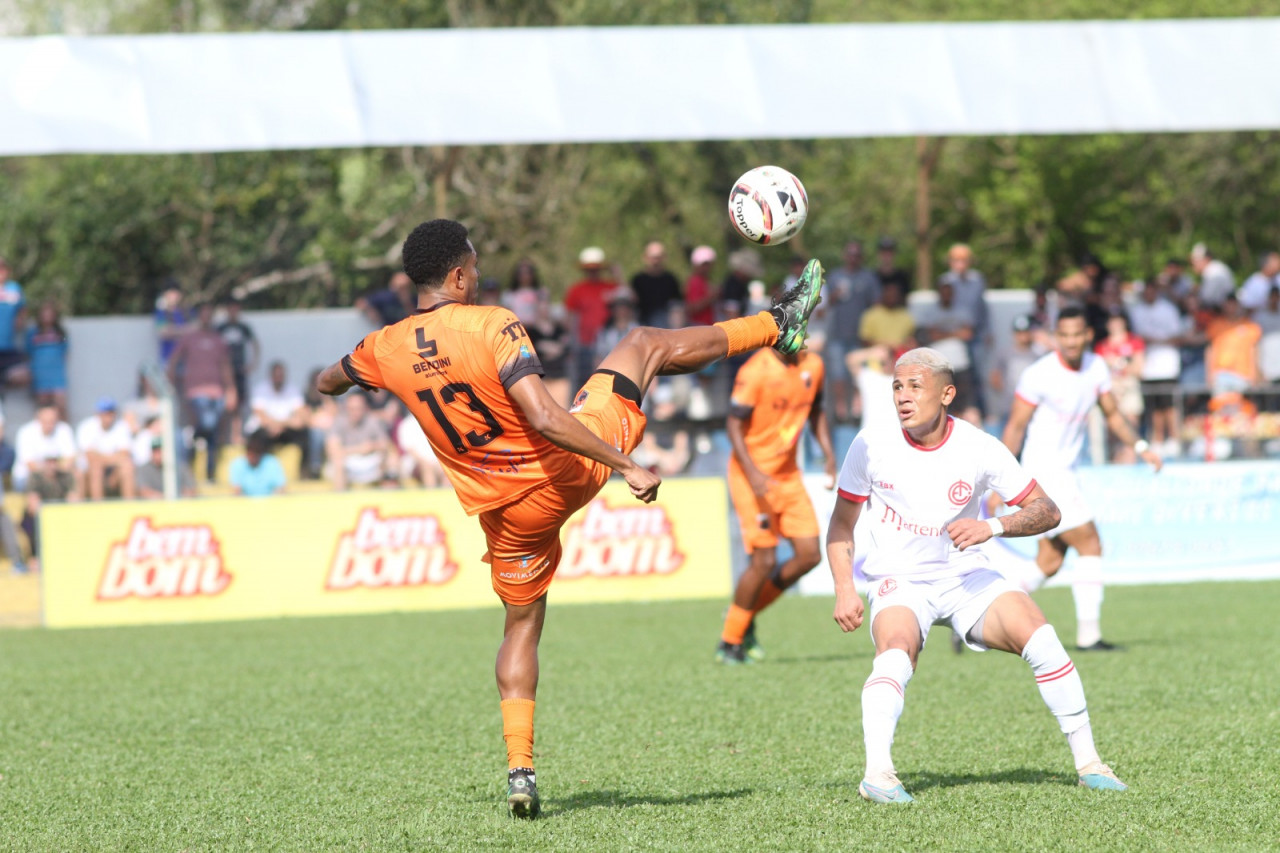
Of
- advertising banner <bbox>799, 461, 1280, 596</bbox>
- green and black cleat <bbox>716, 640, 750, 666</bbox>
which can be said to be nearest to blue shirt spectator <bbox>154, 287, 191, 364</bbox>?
advertising banner <bbox>799, 461, 1280, 596</bbox>

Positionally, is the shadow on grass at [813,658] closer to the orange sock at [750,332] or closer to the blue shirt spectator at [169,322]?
the orange sock at [750,332]

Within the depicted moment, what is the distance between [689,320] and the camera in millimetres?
17328

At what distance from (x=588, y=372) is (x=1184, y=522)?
679 cm

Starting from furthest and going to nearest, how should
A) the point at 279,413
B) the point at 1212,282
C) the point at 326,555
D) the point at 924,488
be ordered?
the point at 1212,282 → the point at 279,413 → the point at 326,555 → the point at 924,488

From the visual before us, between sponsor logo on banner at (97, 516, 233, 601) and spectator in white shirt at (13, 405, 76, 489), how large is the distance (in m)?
2.71

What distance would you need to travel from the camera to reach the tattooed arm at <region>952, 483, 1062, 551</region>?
535 centimetres

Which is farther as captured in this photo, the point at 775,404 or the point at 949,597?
the point at 775,404

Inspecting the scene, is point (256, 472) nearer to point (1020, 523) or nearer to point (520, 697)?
point (520, 697)

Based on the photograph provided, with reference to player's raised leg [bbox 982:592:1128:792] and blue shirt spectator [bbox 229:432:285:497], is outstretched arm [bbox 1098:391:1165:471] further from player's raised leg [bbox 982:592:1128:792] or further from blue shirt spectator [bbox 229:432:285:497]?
blue shirt spectator [bbox 229:432:285:497]

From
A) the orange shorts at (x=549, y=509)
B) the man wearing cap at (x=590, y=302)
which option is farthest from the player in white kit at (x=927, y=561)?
the man wearing cap at (x=590, y=302)

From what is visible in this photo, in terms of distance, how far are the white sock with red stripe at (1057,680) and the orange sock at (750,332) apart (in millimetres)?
1585

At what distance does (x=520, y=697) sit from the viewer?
5840mm

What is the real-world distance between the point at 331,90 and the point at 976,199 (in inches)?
1261

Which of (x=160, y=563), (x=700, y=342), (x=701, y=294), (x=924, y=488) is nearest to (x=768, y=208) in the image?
(x=700, y=342)
